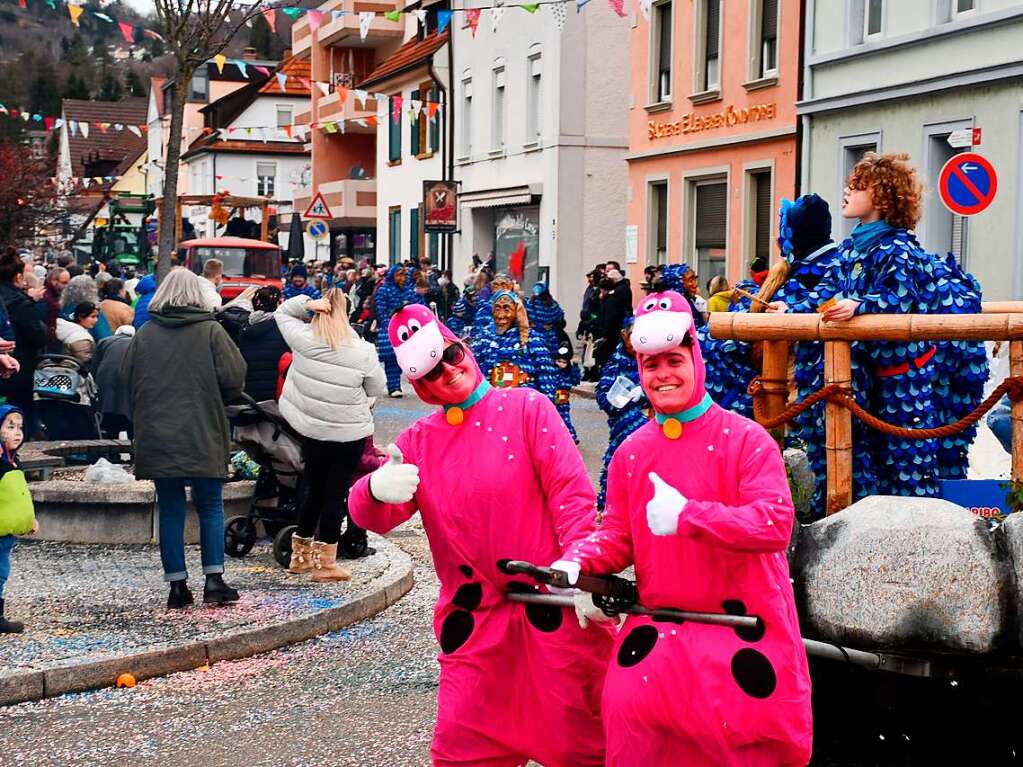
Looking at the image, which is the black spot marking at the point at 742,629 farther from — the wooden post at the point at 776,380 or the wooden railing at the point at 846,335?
the wooden post at the point at 776,380

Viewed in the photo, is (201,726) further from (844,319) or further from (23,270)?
(23,270)

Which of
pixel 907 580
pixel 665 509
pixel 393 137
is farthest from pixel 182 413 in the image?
pixel 393 137

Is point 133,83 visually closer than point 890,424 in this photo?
No

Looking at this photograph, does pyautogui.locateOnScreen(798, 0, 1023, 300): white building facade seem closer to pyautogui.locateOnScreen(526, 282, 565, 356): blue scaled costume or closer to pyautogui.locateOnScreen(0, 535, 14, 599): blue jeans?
pyautogui.locateOnScreen(526, 282, 565, 356): blue scaled costume

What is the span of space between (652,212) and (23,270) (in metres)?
18.9

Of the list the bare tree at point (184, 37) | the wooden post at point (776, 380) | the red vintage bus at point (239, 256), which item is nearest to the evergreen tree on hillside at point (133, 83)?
the red vintage bus at point (239, 256)

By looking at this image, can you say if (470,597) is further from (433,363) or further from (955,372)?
(955,372)

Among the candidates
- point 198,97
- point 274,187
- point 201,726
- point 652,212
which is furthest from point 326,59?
point 201,726

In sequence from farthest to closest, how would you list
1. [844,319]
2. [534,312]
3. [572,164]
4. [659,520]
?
1. [572,164]
2. [534,312]
3. [844,319]
4. [659,520]

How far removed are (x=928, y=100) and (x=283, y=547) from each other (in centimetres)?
1388

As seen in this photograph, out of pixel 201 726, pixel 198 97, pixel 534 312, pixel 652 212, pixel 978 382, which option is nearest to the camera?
pixel 978 382

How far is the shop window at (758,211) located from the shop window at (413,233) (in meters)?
20.8

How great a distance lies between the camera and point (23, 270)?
44.3 feet

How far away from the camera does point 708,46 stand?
28562 millimetres
